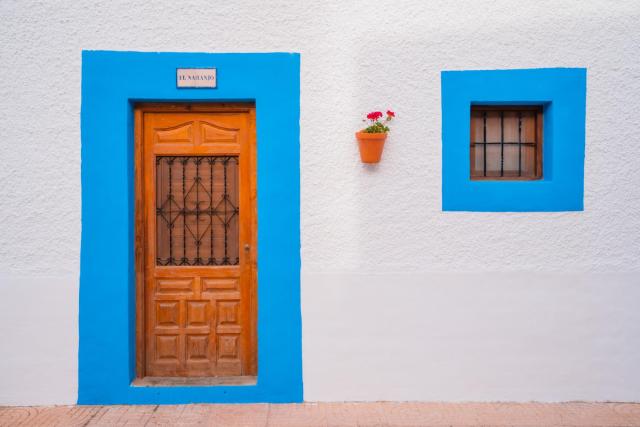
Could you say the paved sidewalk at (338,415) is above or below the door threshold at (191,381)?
below

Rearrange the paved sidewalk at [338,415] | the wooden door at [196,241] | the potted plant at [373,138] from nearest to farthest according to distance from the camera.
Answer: the paved sidewalk at [338,415]
the potted plant at [373,138]
the wooden door at [196,241]

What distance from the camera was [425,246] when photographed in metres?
4.14

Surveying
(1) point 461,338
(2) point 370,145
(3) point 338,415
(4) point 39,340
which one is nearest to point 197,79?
(2) point 370,145

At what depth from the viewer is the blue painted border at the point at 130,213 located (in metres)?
4.08

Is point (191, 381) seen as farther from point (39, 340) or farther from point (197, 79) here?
point (197, 79)

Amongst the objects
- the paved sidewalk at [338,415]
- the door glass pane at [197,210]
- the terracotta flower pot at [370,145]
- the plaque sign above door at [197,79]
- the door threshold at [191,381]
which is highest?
the plaque sign above door at [197,79]

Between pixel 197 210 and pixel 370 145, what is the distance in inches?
58.8

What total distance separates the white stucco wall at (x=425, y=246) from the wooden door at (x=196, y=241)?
1.66 ft

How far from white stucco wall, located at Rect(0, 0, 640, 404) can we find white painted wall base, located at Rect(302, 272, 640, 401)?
0.04 feet

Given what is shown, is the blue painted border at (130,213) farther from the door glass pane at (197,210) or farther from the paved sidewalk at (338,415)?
the door glass pane at (197,210)

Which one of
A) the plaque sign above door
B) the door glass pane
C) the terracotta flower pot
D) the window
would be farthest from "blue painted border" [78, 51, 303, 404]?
the window

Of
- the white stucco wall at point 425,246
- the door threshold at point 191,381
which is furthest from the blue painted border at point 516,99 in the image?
the door threshold at point 191,381

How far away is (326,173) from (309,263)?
0.72 m

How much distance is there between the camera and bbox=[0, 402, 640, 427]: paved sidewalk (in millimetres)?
3805
